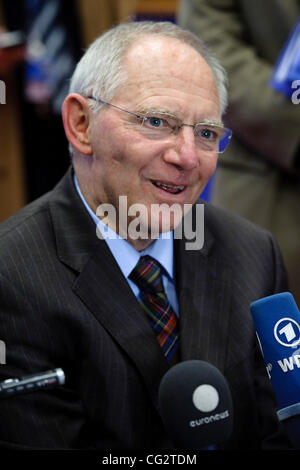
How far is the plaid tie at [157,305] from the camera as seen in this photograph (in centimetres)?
148

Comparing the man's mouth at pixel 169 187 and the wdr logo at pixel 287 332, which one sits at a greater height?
the man's mouth at pixel 169 187

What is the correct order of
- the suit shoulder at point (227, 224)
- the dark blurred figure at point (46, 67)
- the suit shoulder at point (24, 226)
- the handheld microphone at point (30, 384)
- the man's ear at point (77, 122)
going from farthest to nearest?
the dark blurred figure at point (46, 67) < the suit shoulder at point (227, 224) < the man's ear at point (77, 122) < the suit shoulder at point (24, 226) < the handheld microphone at point (30, 384)

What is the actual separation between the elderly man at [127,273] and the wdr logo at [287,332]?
31 cm

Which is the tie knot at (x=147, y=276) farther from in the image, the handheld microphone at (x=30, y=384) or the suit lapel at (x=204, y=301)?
the handheld microphone at (x=30, y=384)

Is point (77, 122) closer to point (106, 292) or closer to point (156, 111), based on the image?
point (156, 111)

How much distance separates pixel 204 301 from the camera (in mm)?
1563

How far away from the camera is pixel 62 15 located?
4.10 meters

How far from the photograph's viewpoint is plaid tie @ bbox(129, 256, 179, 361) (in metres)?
1.48

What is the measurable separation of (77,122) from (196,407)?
2.47 ft

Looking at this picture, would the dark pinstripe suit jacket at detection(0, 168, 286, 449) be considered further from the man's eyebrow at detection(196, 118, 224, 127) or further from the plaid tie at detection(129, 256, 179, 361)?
the man's eyebrow at detection(196, 118, 224, 127)

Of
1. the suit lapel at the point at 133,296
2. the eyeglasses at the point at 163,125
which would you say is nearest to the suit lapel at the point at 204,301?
the suit lapel at the point at 133,296

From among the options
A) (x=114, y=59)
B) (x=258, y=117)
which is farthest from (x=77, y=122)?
(x=258, y=117)
